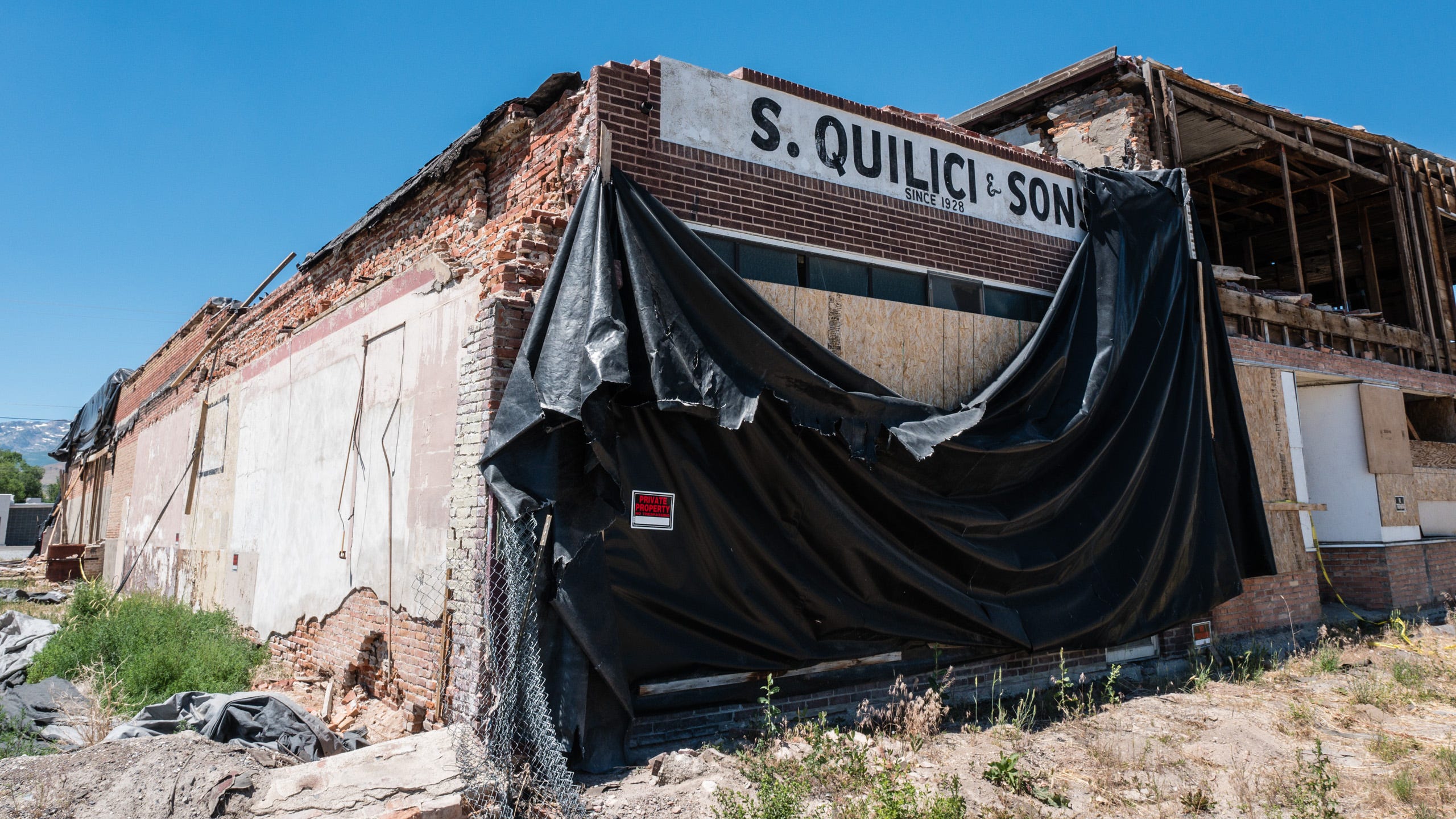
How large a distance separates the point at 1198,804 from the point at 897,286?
454 centimetres

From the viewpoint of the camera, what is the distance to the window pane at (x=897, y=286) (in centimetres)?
754

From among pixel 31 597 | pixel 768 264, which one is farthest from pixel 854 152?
pixel 31 597

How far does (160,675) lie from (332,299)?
4.10 metres

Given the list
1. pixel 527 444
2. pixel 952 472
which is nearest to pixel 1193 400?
pixel 952 472

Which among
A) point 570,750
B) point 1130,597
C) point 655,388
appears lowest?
point 570,750

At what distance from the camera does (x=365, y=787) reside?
4391mm

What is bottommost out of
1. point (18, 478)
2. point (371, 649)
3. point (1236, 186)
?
point (371, 649)

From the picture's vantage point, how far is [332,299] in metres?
9.45

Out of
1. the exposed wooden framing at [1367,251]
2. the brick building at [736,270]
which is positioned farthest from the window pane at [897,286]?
the exposed wooden framing at [1367,251]

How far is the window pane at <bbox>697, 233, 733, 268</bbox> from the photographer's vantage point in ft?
21.9

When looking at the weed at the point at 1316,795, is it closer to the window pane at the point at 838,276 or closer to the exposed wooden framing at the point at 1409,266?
the window pane at the point at 838,276

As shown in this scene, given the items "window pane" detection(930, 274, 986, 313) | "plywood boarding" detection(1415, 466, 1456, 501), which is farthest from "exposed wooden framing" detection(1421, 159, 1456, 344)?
"window pane" detection(930, 274, 986, 313)

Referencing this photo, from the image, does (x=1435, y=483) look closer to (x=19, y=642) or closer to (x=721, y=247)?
(x=721, y=247)

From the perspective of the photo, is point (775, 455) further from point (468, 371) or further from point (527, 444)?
point (468, 371)
